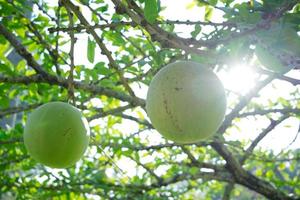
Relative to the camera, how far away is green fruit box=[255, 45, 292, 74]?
148cm

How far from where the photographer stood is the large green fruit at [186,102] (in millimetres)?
1336

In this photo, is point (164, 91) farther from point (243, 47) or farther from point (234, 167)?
point (234, 167)

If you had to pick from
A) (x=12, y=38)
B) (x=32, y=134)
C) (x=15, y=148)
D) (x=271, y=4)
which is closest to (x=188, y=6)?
(x=12, y=38)

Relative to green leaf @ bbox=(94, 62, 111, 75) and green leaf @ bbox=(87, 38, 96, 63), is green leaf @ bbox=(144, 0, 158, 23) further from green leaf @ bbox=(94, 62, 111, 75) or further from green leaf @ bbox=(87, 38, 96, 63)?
green leaf @ bbox=(94, 62, 111, 75)

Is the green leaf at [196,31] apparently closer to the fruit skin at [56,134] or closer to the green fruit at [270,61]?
the green fruit at [270,61]

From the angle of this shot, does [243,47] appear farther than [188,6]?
No

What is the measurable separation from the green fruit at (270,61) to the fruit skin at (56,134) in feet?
2.20

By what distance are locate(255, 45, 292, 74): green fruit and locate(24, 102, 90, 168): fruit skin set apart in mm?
671

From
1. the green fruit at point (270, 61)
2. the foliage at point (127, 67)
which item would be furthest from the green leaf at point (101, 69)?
the green fruit at point (270, 61)

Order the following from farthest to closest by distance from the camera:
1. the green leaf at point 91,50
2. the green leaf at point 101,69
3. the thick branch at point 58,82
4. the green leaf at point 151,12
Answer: the green leaf at point 101,69 < the thick branch at point 58,82 < the green leaf at point 91,50 < the green leaf at point 151,12

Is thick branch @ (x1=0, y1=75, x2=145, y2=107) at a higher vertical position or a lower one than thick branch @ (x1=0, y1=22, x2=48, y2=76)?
lower

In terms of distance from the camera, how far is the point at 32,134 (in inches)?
59.7

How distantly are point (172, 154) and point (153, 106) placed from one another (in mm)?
2117

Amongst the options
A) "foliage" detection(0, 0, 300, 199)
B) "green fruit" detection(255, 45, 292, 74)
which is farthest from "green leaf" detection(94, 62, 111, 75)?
"green fruit" detection(255, 45, 292, 74)
